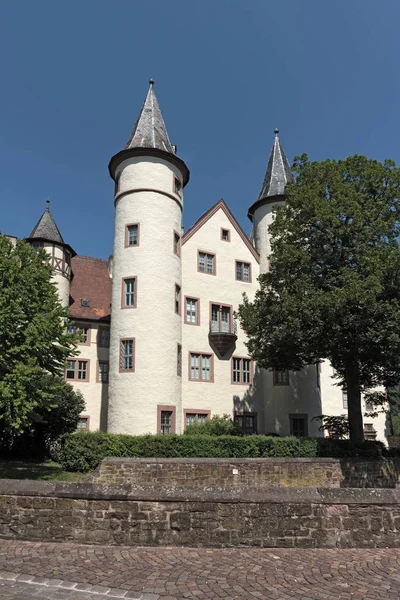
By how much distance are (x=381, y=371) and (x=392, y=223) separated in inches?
300

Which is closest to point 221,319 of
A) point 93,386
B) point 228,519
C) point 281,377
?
point 281,377

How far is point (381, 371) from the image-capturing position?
82.5ft

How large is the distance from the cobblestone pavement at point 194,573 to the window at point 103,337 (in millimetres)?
24531

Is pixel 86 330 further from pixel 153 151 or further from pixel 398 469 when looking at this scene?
pixel 398 469

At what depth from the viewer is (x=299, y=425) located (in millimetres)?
30875

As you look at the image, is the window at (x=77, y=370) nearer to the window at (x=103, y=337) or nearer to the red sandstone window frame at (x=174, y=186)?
the window at (x=103, y=337)

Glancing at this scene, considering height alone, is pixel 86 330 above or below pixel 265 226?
below

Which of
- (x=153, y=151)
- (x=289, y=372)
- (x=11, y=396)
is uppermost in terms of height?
(x=153, y=151)

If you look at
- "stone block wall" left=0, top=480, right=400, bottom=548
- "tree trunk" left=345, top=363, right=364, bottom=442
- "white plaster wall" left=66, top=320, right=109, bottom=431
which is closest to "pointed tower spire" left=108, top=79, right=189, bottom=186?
"white plaster wall" left=66, top=320, right=109, bottom=431

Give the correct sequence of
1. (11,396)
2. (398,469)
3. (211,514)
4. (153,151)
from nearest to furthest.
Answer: (211,514), (11,396), (398,469), (153,151)

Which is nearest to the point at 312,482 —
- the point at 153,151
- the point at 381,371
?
the point at 381,371

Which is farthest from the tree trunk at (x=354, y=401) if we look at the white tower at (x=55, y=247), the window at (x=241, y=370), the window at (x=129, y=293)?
the white tower at (x=55, y=247)

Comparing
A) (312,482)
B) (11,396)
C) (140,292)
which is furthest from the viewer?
(140,292)

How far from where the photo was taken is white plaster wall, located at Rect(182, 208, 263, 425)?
96.7 feet
